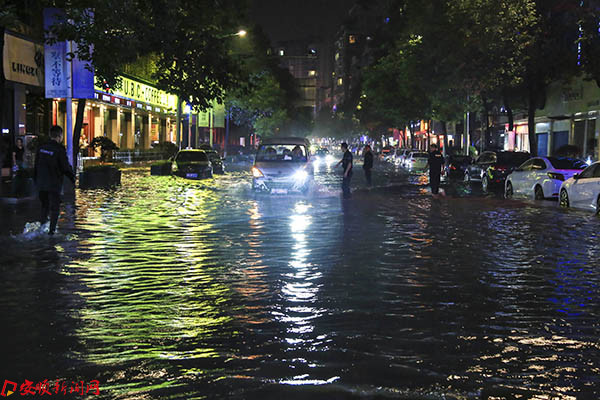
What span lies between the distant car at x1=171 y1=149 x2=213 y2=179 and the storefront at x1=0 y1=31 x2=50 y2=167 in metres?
6.54

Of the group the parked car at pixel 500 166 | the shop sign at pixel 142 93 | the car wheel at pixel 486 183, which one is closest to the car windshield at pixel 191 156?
the shop sign at pixel 142 93

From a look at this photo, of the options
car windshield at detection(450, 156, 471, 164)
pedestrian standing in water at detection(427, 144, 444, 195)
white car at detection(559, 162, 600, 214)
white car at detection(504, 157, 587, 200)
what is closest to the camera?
white car at detection(559, 162, 600, 214)

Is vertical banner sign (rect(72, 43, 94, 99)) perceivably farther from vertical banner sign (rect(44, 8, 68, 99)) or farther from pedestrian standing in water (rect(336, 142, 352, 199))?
pedestrian standing in water (rect(336, 142, 352, 199))

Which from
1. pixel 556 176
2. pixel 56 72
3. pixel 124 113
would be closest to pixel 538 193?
pixel 556 176

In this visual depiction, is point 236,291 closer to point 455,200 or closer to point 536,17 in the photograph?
point 455,200

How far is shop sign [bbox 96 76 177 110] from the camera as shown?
44.5 meters

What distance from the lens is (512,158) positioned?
32250 millimetres

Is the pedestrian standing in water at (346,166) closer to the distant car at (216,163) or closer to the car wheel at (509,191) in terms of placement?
the car wheel at (509,191)

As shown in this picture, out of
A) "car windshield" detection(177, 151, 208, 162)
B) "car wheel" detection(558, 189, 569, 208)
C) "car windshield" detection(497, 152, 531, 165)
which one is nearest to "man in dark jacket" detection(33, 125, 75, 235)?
"car wheel" detection(558, 189, 569, 208)

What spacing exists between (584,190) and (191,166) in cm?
2106

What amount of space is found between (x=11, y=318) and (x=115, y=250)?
5289 mm

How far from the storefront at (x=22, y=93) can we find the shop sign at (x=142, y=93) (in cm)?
551

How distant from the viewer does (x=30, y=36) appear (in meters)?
28.8

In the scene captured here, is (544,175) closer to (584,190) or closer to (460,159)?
(584,190)
